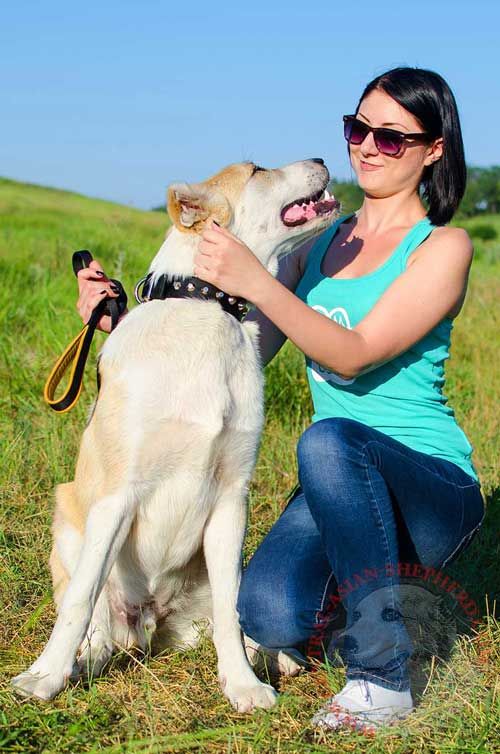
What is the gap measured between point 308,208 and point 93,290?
31.9 inches

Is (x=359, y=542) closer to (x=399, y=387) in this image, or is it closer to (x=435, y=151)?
(x=399, y=387)

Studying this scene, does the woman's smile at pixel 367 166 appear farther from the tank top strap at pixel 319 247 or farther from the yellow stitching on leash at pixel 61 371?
the yellow stitching on leash at pixel 61 371

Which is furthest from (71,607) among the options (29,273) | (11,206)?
(11,206)

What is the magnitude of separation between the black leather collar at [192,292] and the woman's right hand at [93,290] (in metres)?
0.29

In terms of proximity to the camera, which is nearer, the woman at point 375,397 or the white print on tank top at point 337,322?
the woman at point 375,397

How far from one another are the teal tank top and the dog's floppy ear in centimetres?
48

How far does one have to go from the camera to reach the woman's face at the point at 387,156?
2.93 meters

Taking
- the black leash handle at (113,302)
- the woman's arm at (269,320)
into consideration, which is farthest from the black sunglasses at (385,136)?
the black leash handle at (113,302)

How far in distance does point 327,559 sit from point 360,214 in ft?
4.29

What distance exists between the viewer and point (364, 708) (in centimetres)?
229

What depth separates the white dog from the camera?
250 centimetres

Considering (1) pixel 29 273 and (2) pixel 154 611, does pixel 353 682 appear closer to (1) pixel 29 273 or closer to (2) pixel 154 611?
(2) pixel 154 611

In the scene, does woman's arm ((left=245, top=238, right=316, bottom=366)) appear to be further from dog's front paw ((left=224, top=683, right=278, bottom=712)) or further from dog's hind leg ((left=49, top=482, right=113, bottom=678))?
dog's front paw ((left=224, top=683, right=278, bottom=712))

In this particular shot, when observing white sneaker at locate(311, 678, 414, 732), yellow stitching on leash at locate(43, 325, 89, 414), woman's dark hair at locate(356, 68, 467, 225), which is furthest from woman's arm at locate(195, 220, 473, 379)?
white sneaker at locate(311, 678, 414, 732)
